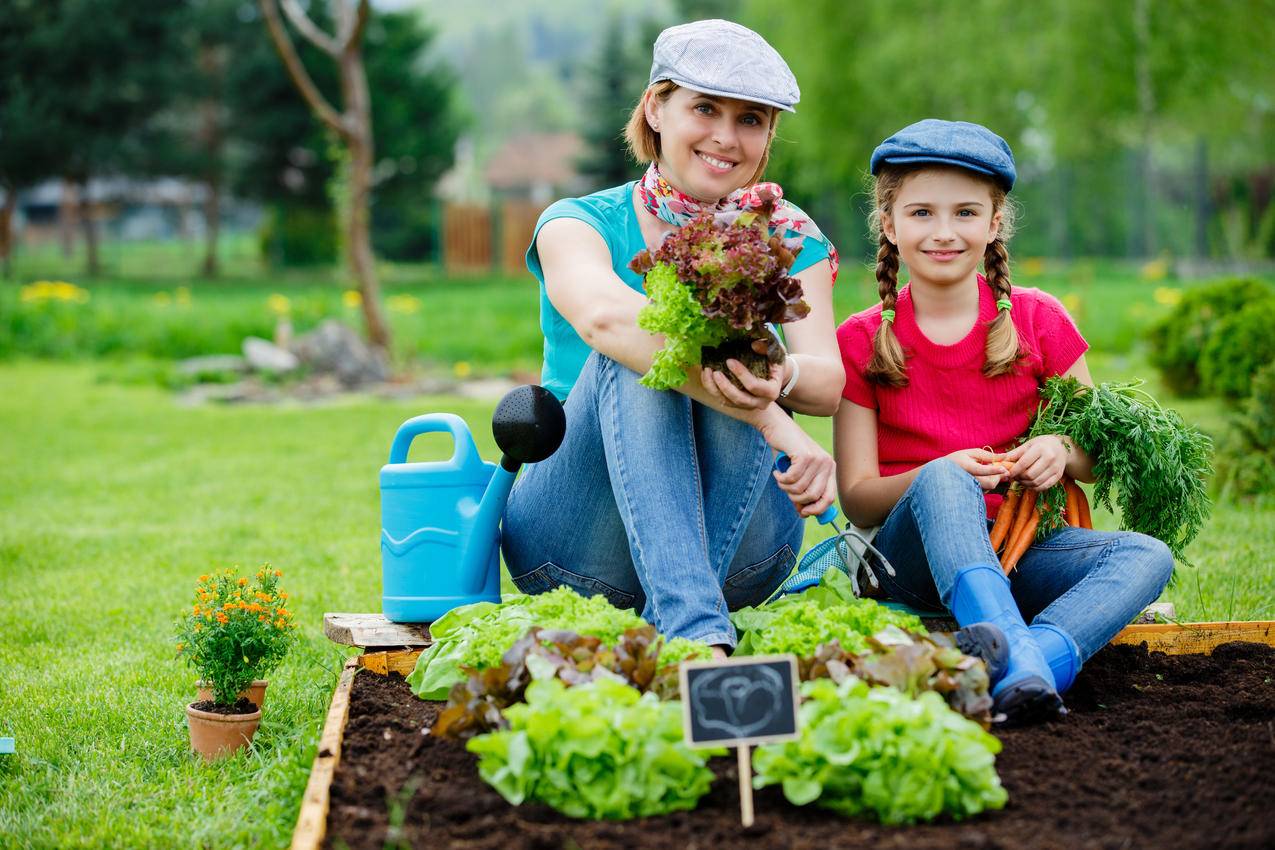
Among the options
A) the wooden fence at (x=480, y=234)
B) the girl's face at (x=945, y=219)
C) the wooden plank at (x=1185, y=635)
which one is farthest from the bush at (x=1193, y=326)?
the wooden fence at (x=480, y=234)

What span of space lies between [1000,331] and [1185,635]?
88 cm

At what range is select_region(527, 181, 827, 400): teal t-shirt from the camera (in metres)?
3.09

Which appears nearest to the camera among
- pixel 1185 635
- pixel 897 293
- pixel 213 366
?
pixel 1185 635

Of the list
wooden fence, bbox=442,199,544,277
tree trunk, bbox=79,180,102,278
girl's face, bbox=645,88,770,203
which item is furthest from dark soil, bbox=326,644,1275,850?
tree trunk, bbox=79,180,102,278

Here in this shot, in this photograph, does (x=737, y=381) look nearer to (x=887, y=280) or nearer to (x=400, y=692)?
(x=887, y=280)

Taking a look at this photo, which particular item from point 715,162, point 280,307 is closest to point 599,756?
point 715,162

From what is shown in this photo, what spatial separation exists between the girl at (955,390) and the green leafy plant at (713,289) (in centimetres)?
63

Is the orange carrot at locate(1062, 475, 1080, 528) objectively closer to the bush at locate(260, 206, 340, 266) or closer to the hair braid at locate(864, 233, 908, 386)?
the hair braid at locate(864, 233, 908, 386)

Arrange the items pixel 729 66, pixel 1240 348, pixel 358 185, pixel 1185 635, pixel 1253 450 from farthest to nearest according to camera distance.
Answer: pixel 358 185, pixel 1240 348, pixel 1253 450, pixel 1185 635, pixel 729 66

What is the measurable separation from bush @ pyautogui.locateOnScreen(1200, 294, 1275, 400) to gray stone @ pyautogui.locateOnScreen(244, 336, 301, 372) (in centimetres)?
733

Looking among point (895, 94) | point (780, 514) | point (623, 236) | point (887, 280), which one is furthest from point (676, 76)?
point (895, 94)

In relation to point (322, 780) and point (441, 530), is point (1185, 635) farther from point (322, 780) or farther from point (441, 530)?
point (322, 780)

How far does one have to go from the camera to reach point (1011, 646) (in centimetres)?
259

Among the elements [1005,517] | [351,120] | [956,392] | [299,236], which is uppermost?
[351,120]
